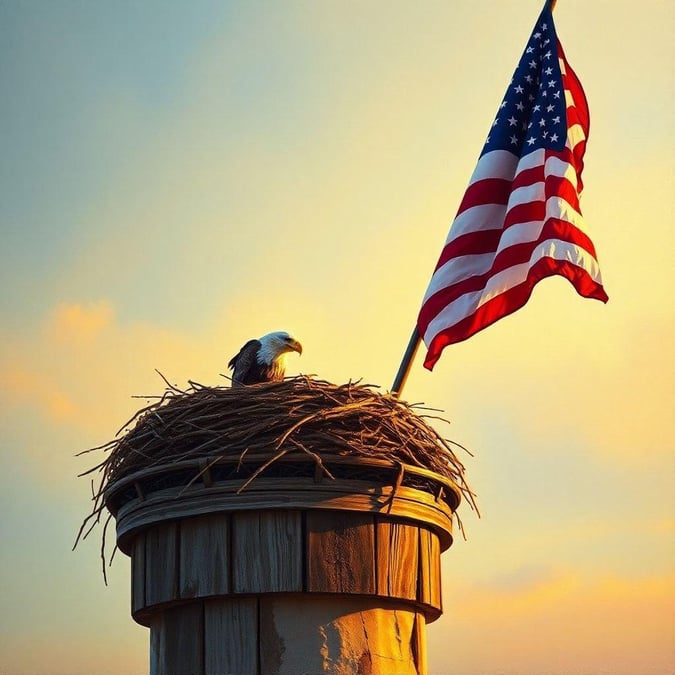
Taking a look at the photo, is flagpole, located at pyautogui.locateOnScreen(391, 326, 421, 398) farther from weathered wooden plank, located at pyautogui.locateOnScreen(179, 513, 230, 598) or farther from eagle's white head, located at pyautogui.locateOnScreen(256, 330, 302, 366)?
eagle's white head, located at pyautogui.locateOnScreen(256, 330, 302, 366)

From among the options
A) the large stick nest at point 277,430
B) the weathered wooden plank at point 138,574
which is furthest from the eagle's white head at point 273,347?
the weathered wooden plank at point 138,574

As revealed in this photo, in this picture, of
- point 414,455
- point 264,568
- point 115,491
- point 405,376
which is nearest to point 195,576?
point 264,568

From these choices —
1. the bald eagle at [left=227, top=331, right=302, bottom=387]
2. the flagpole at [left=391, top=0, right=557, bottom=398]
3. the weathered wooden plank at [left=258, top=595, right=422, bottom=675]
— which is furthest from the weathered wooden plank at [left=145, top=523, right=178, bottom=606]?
the bald eagle at [left=227, top=331, right=302, bottom=387]

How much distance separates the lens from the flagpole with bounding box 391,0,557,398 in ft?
17.2

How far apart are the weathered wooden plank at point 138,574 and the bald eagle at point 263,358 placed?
3.53 meters

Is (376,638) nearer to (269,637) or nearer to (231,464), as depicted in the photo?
(269,637)

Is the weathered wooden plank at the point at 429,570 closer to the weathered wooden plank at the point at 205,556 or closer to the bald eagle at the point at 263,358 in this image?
the weathered wooden plank at the point at 205,556

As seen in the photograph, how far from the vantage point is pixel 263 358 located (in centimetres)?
777

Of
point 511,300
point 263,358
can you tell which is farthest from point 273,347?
point 511,300

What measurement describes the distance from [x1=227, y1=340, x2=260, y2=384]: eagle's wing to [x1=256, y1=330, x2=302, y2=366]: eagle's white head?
38 millimetres

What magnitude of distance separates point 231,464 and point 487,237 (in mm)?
2816

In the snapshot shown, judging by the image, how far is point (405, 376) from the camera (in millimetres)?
5305

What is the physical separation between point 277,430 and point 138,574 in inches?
27.8

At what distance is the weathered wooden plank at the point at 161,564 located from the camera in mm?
3941
